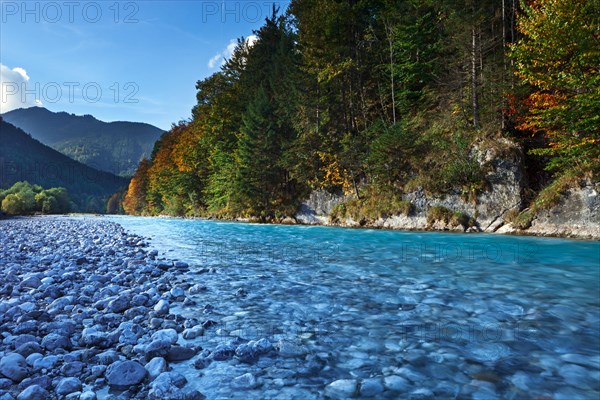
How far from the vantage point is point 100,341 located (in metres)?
3.14

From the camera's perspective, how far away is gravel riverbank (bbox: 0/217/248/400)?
2373mm

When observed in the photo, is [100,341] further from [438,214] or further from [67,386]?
[438,214]

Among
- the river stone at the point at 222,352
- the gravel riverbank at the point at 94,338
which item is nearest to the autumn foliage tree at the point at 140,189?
the gravel riverbank at the point at 94,338

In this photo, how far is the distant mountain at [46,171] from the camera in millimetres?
121875

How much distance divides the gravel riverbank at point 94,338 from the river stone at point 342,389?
90 centimetres

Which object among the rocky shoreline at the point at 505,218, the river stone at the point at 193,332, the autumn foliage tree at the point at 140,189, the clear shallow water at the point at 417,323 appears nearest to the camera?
the clear shallow water at the point at 417,323

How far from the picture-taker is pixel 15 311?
3902 millimetres

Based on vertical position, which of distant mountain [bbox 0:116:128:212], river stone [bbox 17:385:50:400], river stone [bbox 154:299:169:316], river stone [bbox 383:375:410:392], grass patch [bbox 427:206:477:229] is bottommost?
river stone [bbox 154:299:169:316]

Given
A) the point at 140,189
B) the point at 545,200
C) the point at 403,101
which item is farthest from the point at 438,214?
the point at 140,189

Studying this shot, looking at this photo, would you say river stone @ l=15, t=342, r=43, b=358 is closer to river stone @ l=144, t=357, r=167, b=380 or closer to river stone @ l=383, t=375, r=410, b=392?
river stone @ l=144, t=357, r=167, b=380

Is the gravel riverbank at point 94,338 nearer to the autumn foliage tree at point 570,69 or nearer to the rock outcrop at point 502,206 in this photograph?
the rock outcrop at point 502,206

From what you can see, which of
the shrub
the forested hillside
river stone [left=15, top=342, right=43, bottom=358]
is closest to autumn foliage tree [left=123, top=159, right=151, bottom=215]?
the forested hillside

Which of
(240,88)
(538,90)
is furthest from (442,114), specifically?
(240,88)

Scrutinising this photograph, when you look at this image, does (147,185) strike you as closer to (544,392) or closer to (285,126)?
(285,126)
